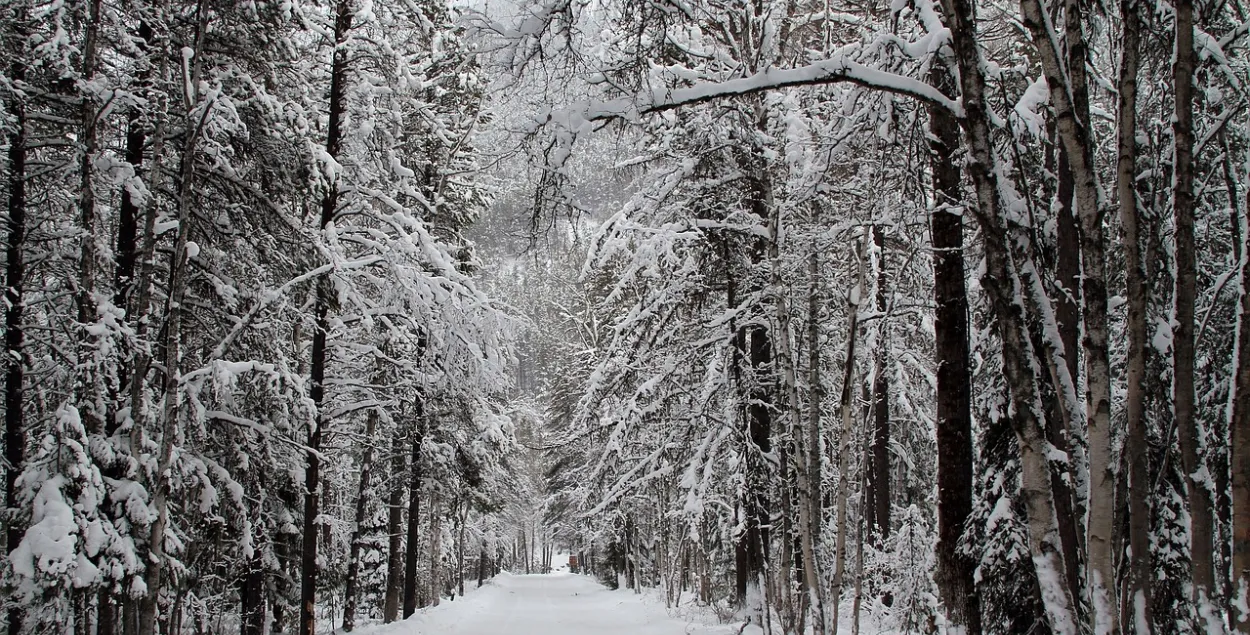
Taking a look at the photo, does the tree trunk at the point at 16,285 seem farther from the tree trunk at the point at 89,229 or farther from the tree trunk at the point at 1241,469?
the tree trunk at the point at 1241,469

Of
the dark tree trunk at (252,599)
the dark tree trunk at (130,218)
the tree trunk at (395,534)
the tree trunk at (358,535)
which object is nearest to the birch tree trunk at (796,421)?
the dark tree trunk at (130,218)

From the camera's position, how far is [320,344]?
11.8 meters

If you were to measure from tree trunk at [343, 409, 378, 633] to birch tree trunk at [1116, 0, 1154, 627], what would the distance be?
14.3 meters

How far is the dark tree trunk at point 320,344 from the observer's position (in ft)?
37.0

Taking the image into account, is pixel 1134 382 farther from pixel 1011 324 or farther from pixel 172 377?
pixel 172 377

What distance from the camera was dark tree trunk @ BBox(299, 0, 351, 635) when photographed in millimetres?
11273

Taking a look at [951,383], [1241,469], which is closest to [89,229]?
[951,383]

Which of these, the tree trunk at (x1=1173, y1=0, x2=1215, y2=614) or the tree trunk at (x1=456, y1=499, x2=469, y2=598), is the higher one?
the tree trunk at (x1=1173, y1=0, x2=1215, y2=614)

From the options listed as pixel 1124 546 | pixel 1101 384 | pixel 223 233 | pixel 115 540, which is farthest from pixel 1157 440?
pixel 223 233

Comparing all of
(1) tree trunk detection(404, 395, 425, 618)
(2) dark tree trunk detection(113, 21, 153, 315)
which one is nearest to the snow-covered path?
(1) tree trunk detection(404, 395, 425, 618)

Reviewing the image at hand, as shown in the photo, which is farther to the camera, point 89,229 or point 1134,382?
point 89,229

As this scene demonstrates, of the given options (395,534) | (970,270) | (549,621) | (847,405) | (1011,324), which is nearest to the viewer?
(1011,324)

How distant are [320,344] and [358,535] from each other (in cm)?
1280

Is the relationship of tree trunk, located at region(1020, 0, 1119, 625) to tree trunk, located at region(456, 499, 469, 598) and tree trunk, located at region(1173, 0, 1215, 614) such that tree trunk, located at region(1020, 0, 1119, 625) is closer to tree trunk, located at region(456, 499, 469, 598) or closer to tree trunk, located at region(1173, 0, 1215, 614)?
tree trunk, located at region(1173, 0, 1215, 614)
